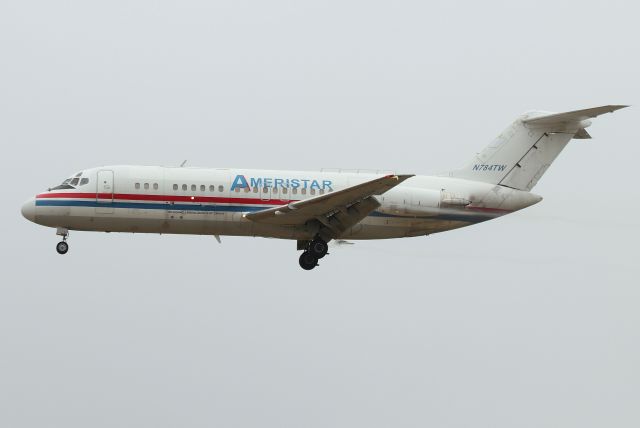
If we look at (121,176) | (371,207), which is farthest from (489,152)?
(121,176)

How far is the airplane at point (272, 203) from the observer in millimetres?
37281

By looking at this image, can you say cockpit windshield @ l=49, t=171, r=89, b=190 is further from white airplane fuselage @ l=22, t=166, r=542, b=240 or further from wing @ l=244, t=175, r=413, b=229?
wing @ l=244, t=175, r=413, b=229

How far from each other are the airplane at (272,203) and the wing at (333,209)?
3 centimetres

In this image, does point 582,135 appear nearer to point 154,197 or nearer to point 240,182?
point 240,182

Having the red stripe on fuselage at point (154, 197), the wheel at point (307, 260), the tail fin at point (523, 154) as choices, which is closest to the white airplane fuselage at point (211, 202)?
the red stripe on fuselage at point (154, 197)

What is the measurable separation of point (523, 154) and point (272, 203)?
9.09m

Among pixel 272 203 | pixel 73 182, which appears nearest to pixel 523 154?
pixel 272 203

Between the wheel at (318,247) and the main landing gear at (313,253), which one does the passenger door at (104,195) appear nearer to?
the main landing gear at (313,253)

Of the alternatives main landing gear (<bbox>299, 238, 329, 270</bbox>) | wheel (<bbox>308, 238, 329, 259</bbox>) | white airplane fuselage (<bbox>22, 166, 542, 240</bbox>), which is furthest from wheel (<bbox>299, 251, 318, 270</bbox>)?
white airplane fuselage (<bbox>22, 166, 542, 240</bbox>)

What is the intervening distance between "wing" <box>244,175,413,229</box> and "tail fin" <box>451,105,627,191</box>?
4868 mm

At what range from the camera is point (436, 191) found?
38.9 meters

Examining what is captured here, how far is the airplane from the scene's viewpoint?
37.3 m

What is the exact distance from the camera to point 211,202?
37.4 metres

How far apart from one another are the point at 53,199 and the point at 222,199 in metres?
5.50
